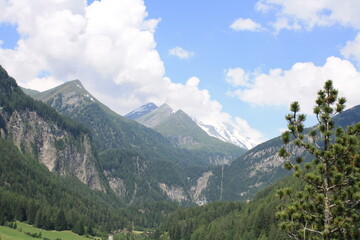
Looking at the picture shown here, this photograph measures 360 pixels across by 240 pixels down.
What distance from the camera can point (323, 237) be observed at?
28.6m

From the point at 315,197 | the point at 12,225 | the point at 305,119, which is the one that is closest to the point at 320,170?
the point at 315,197

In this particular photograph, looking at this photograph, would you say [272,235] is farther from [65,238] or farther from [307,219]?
[307,219]

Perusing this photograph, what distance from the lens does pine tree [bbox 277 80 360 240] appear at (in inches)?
1151

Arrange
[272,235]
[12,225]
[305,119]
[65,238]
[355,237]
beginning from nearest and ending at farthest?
[355,237]
[305,119]
[272,235]
[12,225]
[65,238]

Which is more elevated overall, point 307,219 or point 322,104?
point 322,104

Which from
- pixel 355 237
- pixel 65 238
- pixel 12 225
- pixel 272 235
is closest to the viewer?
A: pixel 355 237

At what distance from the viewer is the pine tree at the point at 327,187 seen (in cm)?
2923

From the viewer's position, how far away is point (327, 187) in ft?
99.2

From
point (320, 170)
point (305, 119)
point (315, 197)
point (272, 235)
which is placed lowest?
point (272, 235)

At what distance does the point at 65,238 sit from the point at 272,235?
105316mm

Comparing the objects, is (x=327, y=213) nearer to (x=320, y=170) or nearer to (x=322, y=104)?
Answer: (x=320, y=170)

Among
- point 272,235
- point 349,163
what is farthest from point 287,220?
point 272,235

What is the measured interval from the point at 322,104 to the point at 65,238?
632 feet

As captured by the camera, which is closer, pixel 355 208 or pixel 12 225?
pixel 355 208
